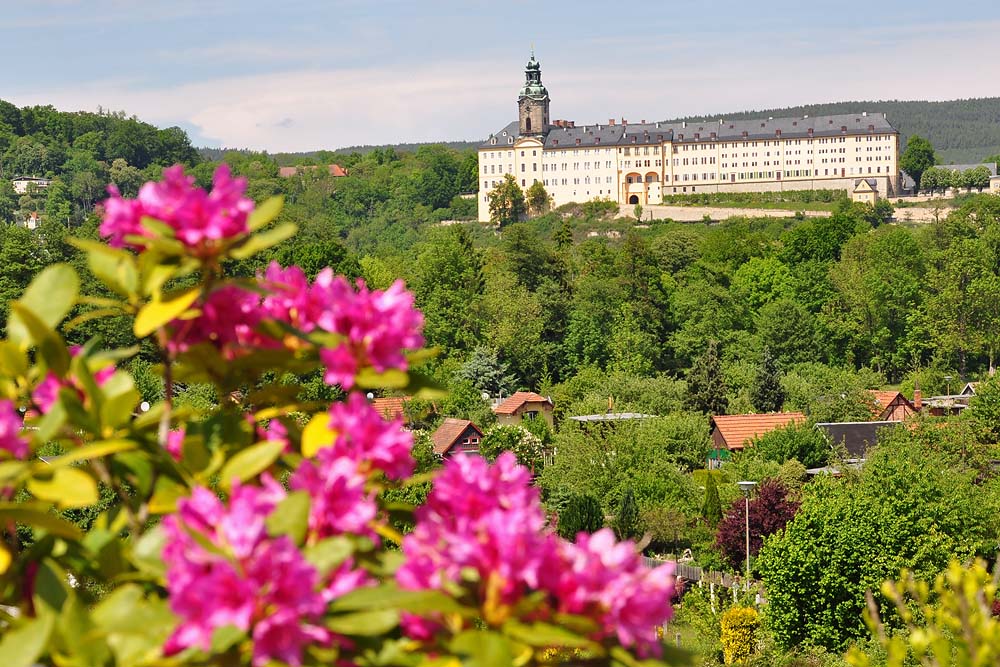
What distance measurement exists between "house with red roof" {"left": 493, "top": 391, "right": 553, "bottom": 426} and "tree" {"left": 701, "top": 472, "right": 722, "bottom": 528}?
15761 mm

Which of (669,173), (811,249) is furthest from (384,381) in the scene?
(669,173)

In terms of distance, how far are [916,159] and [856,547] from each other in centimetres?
A: 9279

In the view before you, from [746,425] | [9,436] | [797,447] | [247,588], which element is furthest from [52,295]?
[746,425]

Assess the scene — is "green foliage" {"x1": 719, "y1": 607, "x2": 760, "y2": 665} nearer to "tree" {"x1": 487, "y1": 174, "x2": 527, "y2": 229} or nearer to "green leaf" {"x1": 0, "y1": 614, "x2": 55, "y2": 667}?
"green leaf" {"x1": 0, "y1": 614, "x2": 55, "y2": 667}

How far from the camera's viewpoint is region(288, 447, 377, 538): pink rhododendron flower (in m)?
1.99

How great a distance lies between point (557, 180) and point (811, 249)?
35787 mm

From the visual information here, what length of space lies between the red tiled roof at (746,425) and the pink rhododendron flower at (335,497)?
3584 centimetres

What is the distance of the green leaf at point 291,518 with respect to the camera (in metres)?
1.89

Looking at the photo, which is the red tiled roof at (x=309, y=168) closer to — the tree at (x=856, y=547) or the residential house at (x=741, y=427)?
the residential house at (x=741, y=427)

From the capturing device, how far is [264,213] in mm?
2197

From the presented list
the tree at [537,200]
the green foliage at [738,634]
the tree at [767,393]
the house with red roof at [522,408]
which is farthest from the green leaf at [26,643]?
the tree at [537,200]

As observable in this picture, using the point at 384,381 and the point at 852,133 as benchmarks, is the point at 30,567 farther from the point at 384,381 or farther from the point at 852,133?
the point at 852,133

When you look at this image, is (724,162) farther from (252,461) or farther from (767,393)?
(252,461)

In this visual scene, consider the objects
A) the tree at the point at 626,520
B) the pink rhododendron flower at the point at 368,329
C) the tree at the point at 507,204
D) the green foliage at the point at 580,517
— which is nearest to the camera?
the pink rhododendron flower at the point at 368,329
